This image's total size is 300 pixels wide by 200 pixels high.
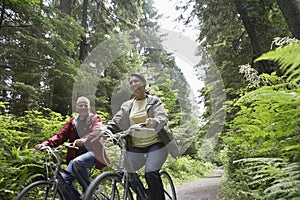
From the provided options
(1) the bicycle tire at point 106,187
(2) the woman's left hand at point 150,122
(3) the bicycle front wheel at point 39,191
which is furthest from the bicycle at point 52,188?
(2) the woman's left hand at point 150,122

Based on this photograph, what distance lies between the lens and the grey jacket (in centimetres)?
345

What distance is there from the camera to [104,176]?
10.6 feet

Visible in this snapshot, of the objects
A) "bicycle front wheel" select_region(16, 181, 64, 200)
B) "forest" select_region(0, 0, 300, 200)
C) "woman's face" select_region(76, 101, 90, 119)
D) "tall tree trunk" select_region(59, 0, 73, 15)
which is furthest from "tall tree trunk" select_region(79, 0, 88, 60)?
"bicycle front wheel" select_region(16, 181, 64, 200)

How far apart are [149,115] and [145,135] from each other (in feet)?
0.81

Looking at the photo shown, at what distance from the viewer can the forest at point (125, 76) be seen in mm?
2938

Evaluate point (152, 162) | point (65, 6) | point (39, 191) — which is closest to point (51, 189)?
point (39, 191)

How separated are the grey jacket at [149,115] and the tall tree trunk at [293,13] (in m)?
3.99

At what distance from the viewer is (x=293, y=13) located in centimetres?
621

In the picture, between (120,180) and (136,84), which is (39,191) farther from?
(136,84)

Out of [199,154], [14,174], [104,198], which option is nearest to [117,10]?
[14,174]

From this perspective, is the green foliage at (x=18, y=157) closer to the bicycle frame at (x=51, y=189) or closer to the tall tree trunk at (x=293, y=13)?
the bicycle frame at (x=51, y=189)

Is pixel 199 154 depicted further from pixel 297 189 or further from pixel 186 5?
pixel 297 189

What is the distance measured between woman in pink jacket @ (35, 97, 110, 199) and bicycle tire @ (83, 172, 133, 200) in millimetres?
447

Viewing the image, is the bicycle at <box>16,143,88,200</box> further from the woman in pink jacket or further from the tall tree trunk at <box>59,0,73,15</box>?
the tall tree trunk at <box>59,0,73,15</box>
